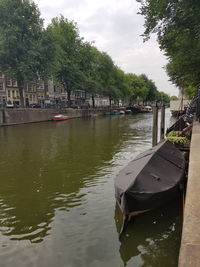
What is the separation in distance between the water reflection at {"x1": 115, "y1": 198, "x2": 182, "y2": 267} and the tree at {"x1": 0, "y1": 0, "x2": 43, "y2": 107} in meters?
32.6

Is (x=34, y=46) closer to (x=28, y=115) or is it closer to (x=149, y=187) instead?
(x=28, y=115)

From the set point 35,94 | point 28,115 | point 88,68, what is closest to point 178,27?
point 28,115

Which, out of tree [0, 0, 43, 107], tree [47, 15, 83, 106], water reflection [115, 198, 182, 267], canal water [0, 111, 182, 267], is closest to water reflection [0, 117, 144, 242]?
canal water [0, 111, 182, 267]

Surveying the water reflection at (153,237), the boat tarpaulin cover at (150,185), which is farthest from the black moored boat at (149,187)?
the water reflection at (153,237)

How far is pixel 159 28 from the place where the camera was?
17922 mm

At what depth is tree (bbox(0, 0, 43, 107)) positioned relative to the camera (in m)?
33.9

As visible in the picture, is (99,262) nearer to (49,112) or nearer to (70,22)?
(49,112)

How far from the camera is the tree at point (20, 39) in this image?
33.9 m

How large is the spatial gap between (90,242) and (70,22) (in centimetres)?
5208

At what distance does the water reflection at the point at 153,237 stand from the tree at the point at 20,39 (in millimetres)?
32585

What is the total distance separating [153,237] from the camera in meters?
5.57

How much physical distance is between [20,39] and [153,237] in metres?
37.5

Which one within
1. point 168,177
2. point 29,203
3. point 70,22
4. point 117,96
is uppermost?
point 70,22

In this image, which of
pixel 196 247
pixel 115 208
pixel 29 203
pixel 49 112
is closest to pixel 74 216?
pixel 115 208
